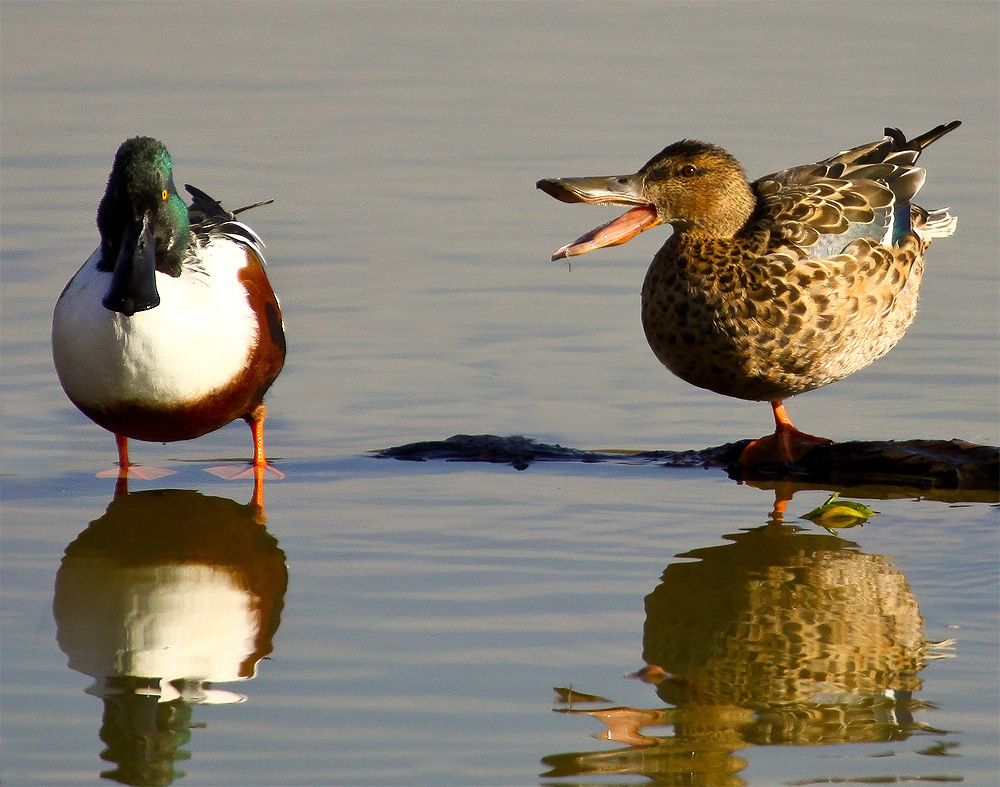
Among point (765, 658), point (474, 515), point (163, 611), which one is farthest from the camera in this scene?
point (474, 515)

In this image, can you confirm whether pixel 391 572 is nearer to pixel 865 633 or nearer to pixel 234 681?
pixel 234 681

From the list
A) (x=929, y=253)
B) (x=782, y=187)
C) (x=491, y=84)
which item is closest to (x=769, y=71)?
(x=491, y=84)

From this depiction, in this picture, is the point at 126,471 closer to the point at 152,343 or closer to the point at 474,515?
the point at 152,343

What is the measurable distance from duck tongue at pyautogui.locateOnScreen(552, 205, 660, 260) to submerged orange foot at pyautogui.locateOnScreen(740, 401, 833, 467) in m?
0.85

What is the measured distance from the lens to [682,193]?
552 cm

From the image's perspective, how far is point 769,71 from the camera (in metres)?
10.4

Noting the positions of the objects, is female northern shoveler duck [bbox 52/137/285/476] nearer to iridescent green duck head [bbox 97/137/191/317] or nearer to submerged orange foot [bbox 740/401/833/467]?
iridescent green duck head [bbox 97/137/191/317]

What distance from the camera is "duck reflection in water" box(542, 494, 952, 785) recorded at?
11.4 ft

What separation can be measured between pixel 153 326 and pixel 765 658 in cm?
225

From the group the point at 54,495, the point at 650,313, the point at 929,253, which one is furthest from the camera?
the point at 929,253

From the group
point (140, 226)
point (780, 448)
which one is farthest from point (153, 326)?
point (780, 448)

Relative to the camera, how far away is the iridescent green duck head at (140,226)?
4.91 m

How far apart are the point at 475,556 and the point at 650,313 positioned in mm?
1365

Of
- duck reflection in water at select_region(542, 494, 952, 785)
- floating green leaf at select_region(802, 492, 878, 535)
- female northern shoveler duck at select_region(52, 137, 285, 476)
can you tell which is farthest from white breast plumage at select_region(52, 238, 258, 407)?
floating green leaf at select_region(802, 492, 878, 535)
